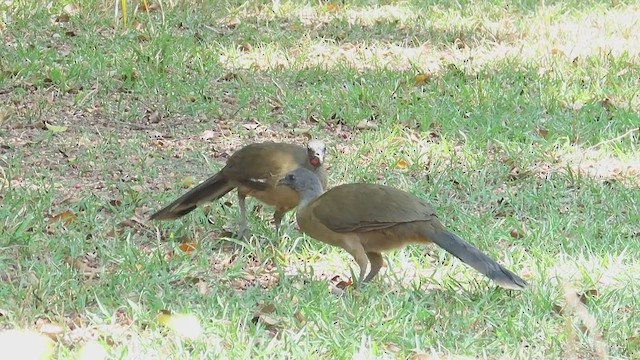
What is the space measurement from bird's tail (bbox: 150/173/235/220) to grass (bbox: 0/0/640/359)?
0.12 meters

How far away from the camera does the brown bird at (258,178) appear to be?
5777 millimetres

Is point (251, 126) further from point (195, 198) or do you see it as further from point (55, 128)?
point (195, 198)

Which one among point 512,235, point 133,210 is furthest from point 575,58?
point 133,210

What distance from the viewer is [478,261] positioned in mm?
4801

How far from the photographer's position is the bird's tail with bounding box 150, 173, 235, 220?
5891mm

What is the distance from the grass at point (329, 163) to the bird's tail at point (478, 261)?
13 centimetres

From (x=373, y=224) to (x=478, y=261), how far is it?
0.51 metres

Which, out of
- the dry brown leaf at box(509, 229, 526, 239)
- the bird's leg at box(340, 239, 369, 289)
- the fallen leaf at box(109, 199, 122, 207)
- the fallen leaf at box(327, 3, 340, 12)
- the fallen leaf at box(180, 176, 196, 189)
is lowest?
the fallen leaf at box(327, 3, 340, 12)

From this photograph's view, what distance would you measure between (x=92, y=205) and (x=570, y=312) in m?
2.79

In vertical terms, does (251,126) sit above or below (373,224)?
below

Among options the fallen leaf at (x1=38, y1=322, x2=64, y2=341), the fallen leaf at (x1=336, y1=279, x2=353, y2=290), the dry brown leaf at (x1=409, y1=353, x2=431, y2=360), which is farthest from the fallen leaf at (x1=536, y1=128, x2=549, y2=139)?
the fallen leaf at (x1=38, y1=322, x2=64, y2=341)

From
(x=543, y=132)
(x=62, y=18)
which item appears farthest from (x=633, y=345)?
(x=62, y=18)

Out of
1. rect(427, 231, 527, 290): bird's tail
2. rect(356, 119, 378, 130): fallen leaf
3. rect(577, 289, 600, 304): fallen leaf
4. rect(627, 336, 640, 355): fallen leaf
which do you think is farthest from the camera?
rect(356, 119, 378, 130): fallen leaf

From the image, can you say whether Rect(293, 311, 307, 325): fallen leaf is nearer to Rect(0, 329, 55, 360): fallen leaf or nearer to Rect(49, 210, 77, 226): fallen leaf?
Rect(0, 329, 55, 360): fallen leaf
